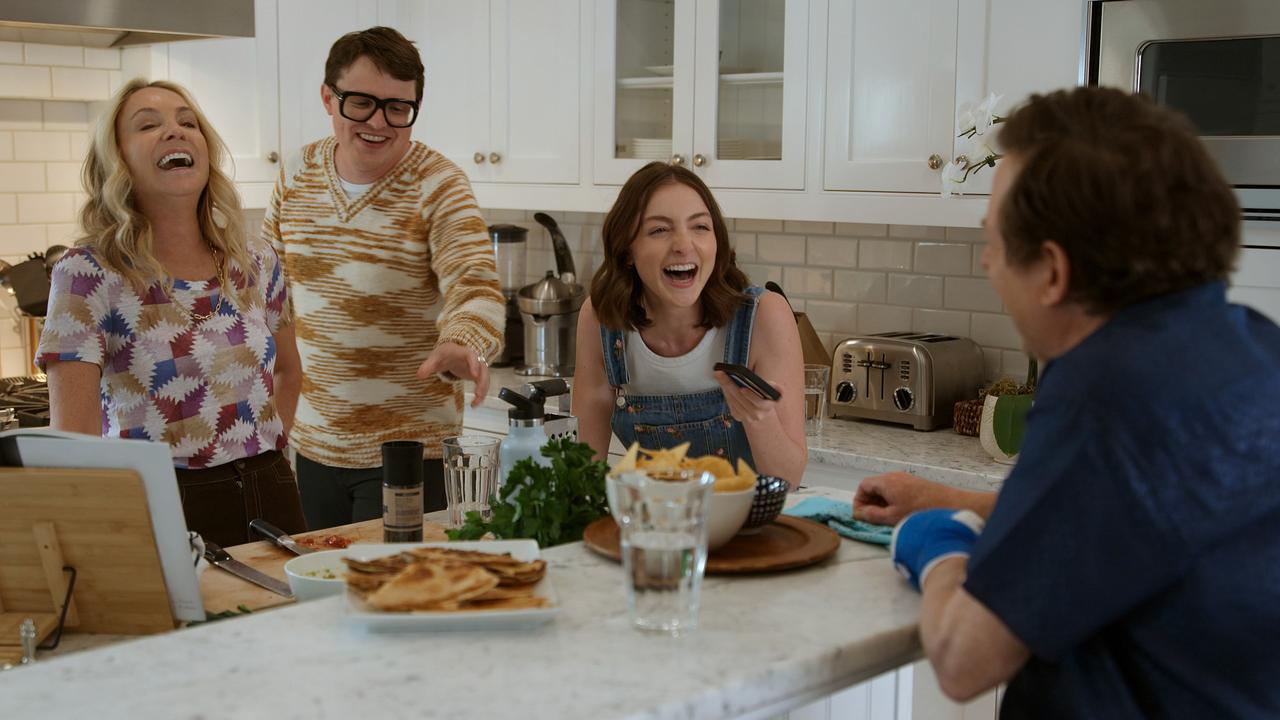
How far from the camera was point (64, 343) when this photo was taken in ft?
7.15

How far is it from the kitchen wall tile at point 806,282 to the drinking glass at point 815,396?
0.52 metres

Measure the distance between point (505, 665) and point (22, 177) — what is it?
4.09 meters

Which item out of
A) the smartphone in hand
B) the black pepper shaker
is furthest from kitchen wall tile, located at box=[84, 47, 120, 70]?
the smartphone in hand

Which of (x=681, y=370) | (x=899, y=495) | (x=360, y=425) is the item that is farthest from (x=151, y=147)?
(x=899, y=495)

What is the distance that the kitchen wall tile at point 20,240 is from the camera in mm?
4520

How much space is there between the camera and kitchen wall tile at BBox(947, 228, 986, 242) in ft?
11.6

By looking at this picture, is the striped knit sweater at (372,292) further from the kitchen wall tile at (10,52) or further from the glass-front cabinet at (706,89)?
the kitchen wall tile at (10,52)

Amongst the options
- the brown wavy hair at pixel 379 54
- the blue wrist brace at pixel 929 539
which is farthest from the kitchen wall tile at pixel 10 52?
the blue wrist brace at pixel 929 539

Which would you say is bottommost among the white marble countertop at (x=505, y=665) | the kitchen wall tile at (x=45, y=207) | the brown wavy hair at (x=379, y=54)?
the white marble countertop at (x=505, y=665)

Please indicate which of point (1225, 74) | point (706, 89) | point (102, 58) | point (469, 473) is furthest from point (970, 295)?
point (102, 58)

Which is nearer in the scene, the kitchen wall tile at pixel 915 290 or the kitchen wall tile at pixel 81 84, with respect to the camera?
the kitchen wall tile at pixel 915 290

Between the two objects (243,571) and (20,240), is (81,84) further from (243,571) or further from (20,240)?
(243,571)

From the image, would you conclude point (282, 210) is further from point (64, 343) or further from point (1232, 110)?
point (1232, 110)

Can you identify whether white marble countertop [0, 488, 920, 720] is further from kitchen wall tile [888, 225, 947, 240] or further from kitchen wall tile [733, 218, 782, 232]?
kitchen wall tile [733, 218, 782, 232]
